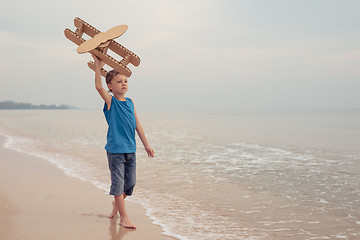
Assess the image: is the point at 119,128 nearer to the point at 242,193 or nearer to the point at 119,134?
the point at 119,134

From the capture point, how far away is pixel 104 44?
9.87ft

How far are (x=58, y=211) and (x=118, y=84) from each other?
1.61m

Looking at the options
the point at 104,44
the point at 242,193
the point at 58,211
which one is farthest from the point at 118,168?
the point at 242,193

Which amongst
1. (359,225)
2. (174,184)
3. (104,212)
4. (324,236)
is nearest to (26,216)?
(104,212)

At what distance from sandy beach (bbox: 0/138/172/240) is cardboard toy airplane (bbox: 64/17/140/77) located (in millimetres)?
1516

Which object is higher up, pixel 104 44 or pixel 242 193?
pixel 104 44

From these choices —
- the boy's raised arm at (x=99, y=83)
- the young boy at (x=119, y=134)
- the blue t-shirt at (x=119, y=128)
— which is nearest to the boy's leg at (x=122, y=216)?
the young boy at (x=119, y=134)

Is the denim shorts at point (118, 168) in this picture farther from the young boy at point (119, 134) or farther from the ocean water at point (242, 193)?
the ocean water at point (242, 193)

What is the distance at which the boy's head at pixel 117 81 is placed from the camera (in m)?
3.24

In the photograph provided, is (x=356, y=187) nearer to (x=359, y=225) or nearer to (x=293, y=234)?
(x=359, y=225)

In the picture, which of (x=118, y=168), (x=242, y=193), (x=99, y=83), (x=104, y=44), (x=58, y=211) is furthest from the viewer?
(x=242, y=193)

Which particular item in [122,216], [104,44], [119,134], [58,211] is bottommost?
[58,211]

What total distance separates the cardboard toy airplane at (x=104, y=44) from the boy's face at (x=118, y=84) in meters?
0.18

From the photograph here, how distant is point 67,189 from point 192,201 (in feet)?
5.99
